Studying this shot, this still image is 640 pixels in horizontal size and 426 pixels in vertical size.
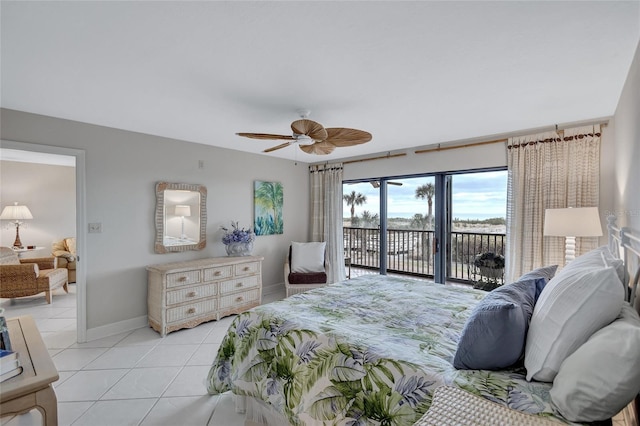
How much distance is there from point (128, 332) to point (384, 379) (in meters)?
3.34

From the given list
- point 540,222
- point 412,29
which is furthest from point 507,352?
point 540,222

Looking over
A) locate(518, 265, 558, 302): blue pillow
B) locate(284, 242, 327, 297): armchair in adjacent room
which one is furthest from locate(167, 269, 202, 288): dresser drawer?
locate(518, 265, 558, 302): blue pillow

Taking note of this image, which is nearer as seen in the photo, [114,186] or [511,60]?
[511,60]

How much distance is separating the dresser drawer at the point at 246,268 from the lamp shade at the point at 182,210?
99 cm

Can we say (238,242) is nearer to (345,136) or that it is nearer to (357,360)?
(345,136)

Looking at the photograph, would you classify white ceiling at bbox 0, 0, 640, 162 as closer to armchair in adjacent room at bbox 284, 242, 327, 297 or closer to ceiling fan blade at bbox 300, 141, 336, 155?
ceiling fan blade at bbox 300, 141, 336, 155

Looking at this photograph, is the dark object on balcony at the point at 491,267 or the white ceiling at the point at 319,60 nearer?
the white ceiling at the point at 319,60

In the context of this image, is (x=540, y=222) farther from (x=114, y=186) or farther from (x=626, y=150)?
(x=114, y=186)

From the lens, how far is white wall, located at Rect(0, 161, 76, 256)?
17.7 feet

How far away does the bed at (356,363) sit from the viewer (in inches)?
48.9

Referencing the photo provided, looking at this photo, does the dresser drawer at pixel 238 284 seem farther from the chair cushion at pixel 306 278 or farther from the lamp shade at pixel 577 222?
the lamp shade at pixel 577 222

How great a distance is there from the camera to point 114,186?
3377mm

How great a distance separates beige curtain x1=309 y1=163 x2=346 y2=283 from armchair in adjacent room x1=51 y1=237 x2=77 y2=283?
4.43 m

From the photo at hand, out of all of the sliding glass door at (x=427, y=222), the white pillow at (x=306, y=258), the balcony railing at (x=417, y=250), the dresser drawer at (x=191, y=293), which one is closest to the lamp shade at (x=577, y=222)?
the sliding glass door at (x=427, y=222)
